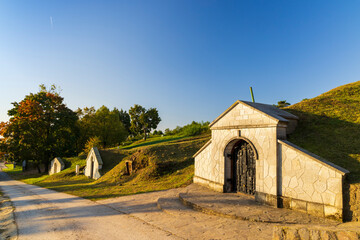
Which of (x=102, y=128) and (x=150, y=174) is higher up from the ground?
(x=102, y=128)

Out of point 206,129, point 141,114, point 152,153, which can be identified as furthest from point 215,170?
point 141,114

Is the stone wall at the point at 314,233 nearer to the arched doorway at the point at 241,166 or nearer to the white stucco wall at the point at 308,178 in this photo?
the white stucco wall at the point at 308,178

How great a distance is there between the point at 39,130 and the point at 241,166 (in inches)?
1485

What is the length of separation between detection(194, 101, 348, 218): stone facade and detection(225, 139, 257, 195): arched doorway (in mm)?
52

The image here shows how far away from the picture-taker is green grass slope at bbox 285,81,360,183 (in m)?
7.66

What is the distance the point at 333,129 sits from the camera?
31.0 ft

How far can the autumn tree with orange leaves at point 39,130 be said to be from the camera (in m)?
31.7

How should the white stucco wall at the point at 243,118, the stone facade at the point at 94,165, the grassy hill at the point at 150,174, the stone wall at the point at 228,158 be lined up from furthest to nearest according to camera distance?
the stone facade at the point at 94,165
the grassy hill at the point at 150,174
the white stucco wall at the point at 243,118
the stone wall at the point at 228,158

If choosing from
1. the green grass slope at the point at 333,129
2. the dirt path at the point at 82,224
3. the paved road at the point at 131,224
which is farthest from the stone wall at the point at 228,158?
the dirt path at the point at 82,224

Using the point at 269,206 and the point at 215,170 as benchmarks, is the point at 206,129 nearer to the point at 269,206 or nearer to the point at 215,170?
the point at 215,170

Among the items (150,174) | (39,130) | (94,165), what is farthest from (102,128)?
(150,174)

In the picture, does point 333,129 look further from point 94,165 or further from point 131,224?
point 94,165

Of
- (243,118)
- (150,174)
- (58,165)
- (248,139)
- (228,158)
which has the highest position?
(243,118)

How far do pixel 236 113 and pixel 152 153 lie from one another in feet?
34.3
